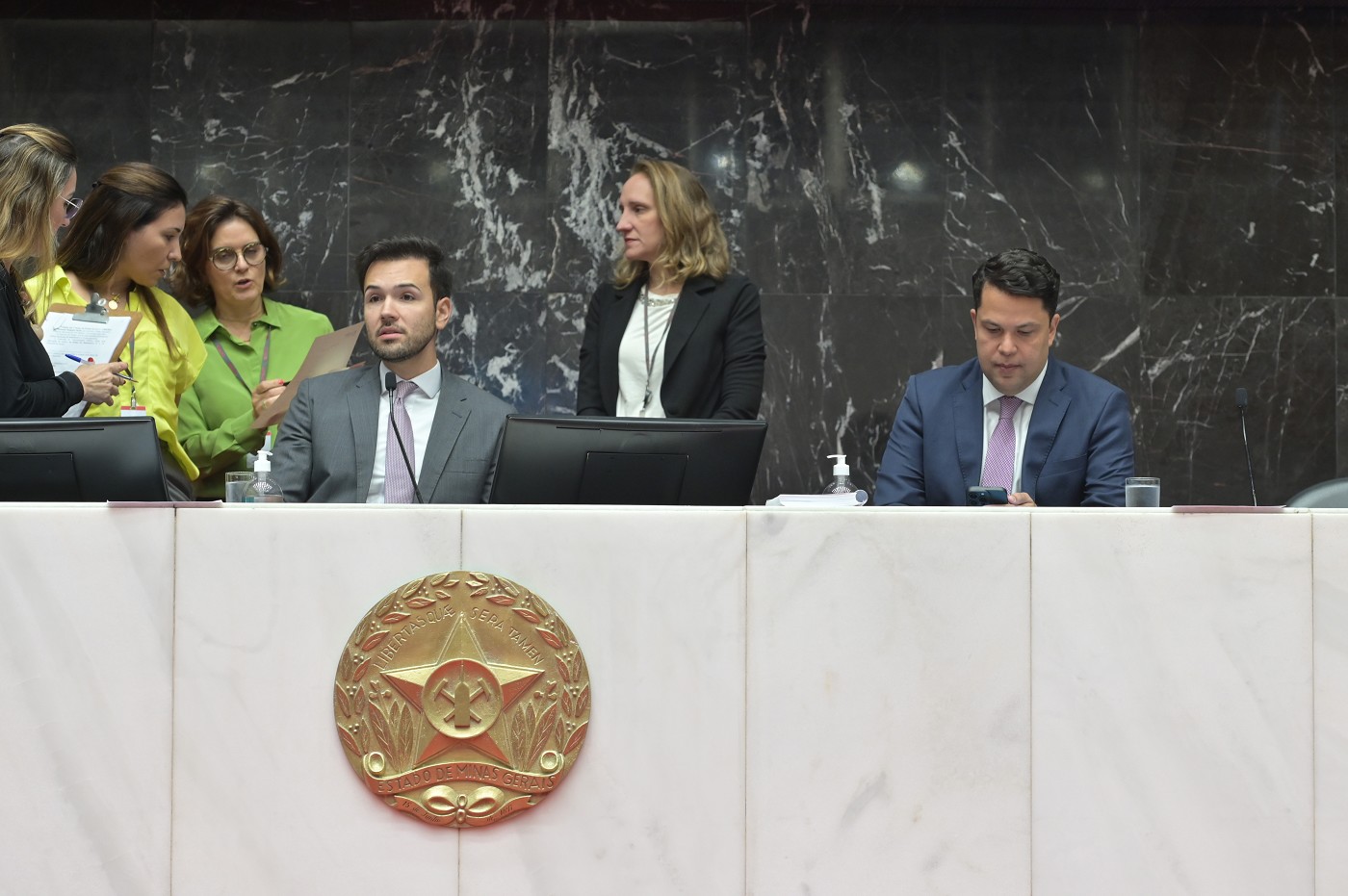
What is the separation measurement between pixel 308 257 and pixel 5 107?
116 centimetres

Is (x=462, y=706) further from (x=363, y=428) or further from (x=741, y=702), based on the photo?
(x=363, y=428)

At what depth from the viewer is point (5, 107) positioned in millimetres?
4301

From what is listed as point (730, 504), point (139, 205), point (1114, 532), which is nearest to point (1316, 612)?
point (1114, 532)

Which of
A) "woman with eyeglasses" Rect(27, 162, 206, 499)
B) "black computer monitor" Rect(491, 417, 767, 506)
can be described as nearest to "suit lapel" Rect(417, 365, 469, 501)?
"black computer monitor" Rect(491, 417, 767, 506)

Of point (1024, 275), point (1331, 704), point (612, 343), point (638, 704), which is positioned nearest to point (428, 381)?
point (612, 343)

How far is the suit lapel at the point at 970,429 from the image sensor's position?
110 inches

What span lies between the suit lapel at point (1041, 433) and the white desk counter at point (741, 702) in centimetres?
90

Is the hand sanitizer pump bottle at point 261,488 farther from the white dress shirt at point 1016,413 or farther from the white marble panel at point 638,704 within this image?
the white dress shirt at point 1016,413

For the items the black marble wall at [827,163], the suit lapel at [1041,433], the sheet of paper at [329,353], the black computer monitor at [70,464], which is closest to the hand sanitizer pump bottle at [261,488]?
the black computer monitor at [70,464]

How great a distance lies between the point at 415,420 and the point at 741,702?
1.29 metres

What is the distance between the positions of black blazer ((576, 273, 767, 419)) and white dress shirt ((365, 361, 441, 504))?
25.5 inches

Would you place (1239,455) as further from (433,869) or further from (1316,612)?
(433,869)

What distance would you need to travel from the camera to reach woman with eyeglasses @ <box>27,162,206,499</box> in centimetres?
325

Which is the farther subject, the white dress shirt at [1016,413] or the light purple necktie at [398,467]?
the white dress shirt at [1016,413]
